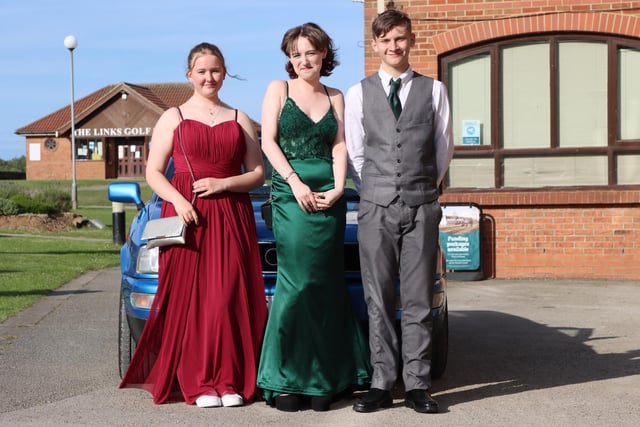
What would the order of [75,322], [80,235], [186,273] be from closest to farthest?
[186,273], [75,322], [80,235]

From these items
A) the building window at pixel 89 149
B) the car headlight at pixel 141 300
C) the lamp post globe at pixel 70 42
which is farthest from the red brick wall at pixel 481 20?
the building window at pixel 89 149

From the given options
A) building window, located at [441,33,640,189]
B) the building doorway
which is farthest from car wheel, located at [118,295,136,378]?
the building doorway

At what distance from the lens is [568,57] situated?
12711 millimetres

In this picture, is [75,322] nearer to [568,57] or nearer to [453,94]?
[453,94]

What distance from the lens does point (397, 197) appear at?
209 inches

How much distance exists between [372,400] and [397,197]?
3.51 feet

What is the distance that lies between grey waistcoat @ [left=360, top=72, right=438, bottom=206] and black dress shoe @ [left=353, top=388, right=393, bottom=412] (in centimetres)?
100

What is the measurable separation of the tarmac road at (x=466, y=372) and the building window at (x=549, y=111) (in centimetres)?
247

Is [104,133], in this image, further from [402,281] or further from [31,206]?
[402,281]

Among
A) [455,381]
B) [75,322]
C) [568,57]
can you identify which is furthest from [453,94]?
[455,381]

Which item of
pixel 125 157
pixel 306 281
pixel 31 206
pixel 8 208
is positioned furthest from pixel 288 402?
pixel 125 157

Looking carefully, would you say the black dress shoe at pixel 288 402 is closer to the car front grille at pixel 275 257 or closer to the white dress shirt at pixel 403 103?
the car front grille at pixel 275 257

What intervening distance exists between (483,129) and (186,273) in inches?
315

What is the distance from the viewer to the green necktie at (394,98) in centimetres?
536
